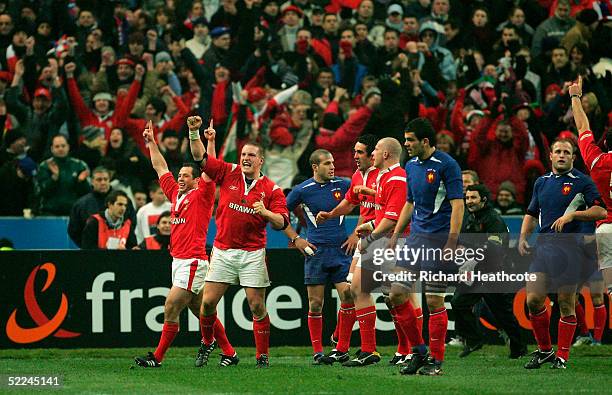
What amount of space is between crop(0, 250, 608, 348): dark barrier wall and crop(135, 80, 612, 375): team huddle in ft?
5.85

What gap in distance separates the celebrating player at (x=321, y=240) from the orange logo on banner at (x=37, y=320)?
3.44 m

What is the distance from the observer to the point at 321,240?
1352 centimetres

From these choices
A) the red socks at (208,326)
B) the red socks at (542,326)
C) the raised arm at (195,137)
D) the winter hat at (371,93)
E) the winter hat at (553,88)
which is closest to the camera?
the raised arm at (195,137)

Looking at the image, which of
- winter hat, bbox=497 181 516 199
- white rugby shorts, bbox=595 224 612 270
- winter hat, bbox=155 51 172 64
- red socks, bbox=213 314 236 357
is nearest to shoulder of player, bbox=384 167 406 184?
white rugby shorts, bbox=595 224 612 270

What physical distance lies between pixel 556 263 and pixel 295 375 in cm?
300

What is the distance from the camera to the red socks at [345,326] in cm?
1312

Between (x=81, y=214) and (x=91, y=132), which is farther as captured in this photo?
(x=91, y=132)

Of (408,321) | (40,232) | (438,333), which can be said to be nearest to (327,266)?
(408,321)

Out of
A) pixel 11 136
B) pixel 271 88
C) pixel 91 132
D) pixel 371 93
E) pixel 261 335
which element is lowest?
pixel 261 335

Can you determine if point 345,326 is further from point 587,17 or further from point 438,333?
point 587,17

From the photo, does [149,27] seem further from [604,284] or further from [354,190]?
[604,284]

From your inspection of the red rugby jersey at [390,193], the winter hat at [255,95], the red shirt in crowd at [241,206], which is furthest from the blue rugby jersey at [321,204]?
the winter hat at [255,95]

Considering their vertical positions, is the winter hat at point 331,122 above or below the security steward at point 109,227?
above

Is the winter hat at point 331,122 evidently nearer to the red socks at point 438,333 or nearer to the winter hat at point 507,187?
the winter hat at point 507,187
